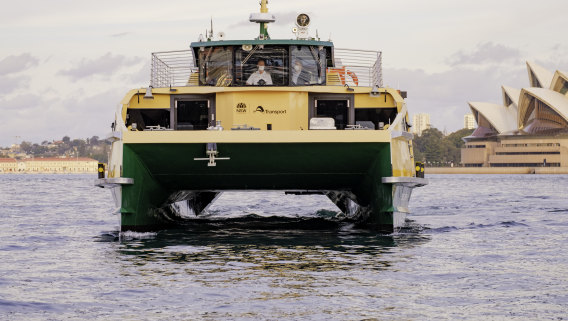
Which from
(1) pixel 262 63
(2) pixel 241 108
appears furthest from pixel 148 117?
(1) pixel 262 63

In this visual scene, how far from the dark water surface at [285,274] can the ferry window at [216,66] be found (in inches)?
140

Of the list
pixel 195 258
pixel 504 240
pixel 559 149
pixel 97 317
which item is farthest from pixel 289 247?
pixel 559 149

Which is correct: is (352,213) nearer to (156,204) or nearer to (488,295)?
(156,204)

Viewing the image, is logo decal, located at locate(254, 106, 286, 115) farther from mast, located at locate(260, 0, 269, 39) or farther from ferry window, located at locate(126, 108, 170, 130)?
mast, located at locate(260, 0, 269, 39)

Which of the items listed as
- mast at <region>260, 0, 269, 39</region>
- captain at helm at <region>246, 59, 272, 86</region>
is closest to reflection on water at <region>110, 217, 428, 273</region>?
captain at helm at <region>246, 59, 272, 86</region>

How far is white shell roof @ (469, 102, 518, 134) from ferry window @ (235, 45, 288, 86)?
130148 mm

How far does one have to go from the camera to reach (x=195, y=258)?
1459 cm

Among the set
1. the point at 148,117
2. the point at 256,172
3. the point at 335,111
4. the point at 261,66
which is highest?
the point at 261,66

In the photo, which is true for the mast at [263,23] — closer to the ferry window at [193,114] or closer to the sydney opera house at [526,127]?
the ferry window at [193,114]

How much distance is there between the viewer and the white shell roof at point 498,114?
14500 centimetres

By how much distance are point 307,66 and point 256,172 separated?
2.94 m

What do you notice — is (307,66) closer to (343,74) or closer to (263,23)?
(343,74)

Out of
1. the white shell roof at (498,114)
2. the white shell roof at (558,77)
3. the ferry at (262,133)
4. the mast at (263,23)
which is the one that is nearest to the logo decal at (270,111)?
the ferry at (262,133)

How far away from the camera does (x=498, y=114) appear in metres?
146
